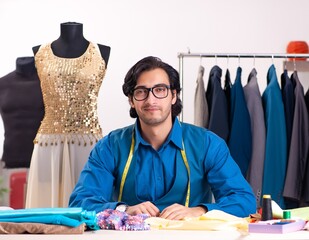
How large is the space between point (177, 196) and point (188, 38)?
8.27 ft

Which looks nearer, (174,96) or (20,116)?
(174,96)

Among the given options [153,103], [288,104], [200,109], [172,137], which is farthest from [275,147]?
[153,103]

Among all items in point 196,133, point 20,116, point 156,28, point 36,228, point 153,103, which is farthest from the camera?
point 156,28

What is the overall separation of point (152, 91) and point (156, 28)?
2409mm

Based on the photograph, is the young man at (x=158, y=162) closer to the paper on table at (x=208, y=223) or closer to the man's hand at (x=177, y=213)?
the man's hand at (x=177, y=213)

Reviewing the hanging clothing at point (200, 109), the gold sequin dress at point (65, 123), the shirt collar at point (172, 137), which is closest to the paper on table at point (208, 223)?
the shirt collar at point (172, 137)

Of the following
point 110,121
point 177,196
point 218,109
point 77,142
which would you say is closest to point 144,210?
point 177,196

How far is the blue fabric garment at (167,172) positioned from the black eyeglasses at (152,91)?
149 millimetres

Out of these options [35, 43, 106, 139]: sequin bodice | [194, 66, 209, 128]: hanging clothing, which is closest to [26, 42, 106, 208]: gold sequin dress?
[35, 43, 106, 139]: sequin bodice

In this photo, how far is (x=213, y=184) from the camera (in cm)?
285

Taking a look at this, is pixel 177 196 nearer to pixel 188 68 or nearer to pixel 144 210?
pixel 144 210

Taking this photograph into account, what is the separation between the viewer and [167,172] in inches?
113

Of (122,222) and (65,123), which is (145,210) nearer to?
(122,222)

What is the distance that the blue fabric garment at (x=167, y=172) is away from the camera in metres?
2.81
